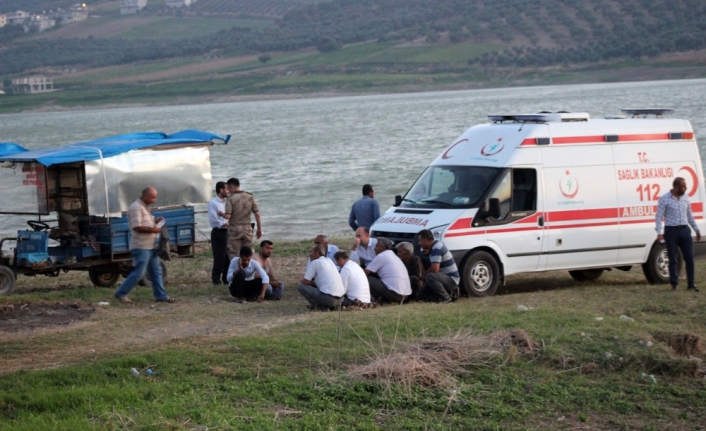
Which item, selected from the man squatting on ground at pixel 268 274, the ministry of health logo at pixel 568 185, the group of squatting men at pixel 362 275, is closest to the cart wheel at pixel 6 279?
the group of squatting men at pixel 362 275

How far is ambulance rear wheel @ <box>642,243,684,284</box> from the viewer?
14.5 metres

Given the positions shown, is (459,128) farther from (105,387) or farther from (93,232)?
(105,387)

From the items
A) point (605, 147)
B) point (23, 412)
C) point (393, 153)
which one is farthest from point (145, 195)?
point (393, 153)

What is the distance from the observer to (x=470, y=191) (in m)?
13.5

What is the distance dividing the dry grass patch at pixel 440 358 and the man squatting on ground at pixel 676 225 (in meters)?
4.58

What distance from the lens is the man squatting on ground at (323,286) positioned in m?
12.0

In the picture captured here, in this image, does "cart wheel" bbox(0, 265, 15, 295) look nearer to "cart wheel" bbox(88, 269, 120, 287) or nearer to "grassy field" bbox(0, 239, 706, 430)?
"cart wheel" bbox(88, 269, 120, 287)

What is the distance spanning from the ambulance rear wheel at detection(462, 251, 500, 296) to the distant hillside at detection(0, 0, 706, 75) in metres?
121

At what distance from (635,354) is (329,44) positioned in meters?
165

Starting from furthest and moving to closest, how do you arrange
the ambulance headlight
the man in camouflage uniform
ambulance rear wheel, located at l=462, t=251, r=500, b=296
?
the man in camouflage uniform → ambulance rear wheel, located at l=462, t=251, r=500, b=296 → the ambulance headlight

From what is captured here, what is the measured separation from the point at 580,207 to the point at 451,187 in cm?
180

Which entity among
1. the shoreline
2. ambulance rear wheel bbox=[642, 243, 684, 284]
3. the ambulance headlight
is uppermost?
the shoreline

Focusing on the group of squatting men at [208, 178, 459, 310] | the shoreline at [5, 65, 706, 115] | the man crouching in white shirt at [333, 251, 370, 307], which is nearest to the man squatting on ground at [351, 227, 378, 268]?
the group of squatting men at [208, 178, 459, 310]

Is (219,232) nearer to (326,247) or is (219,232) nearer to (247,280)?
(247,280)
